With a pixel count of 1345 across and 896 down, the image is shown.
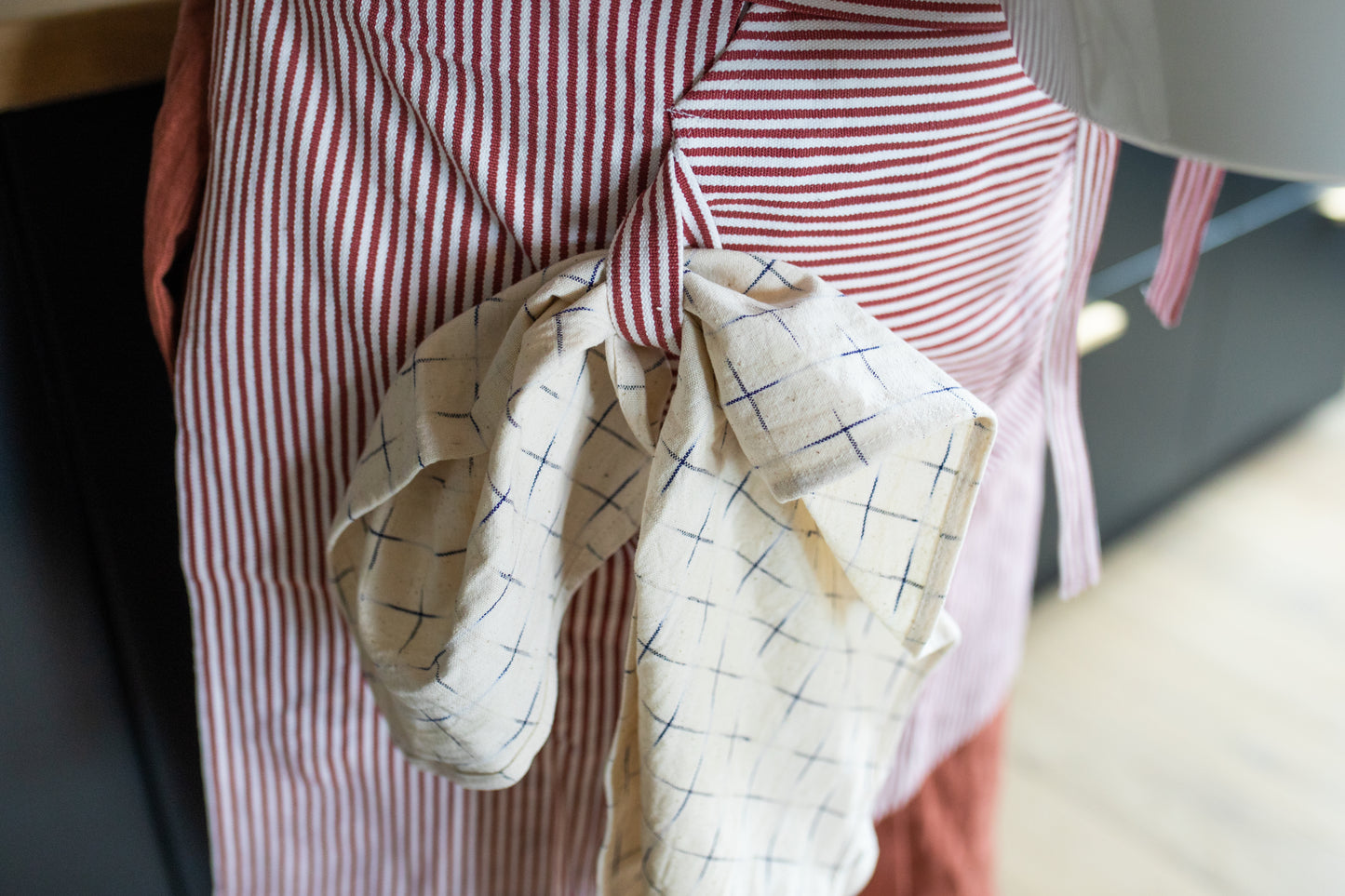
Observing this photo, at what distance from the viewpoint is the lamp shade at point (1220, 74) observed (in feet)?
1.13

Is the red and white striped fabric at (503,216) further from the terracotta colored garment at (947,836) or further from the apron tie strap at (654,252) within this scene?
the terracotta colored garment at (947,836)

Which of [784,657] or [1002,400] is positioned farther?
[1002,400]

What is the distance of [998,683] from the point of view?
0.91 metres

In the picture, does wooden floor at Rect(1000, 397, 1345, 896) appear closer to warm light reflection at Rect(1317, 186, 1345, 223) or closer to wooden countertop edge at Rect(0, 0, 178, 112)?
warm light reflection at Rect(1317, 186, 1345, 223)

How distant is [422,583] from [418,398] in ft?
0.29

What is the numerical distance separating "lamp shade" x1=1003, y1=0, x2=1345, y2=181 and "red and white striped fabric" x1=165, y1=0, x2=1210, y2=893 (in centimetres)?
10

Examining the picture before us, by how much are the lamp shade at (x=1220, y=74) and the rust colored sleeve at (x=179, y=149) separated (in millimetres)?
361

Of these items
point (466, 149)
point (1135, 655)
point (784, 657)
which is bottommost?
point (1135, 655)

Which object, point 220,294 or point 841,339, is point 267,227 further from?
point 841,339

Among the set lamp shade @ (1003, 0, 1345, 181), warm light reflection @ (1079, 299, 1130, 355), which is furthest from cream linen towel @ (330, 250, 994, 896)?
warm light reflection @ (1079, 299, 1130, 355)

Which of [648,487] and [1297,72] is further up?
[1297,72]

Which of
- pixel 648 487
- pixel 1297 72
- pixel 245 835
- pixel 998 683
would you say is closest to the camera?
pixel 1297 72

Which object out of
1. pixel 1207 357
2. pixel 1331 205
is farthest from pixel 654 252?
pixel 1331 205

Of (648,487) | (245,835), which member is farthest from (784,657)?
(245,835)
